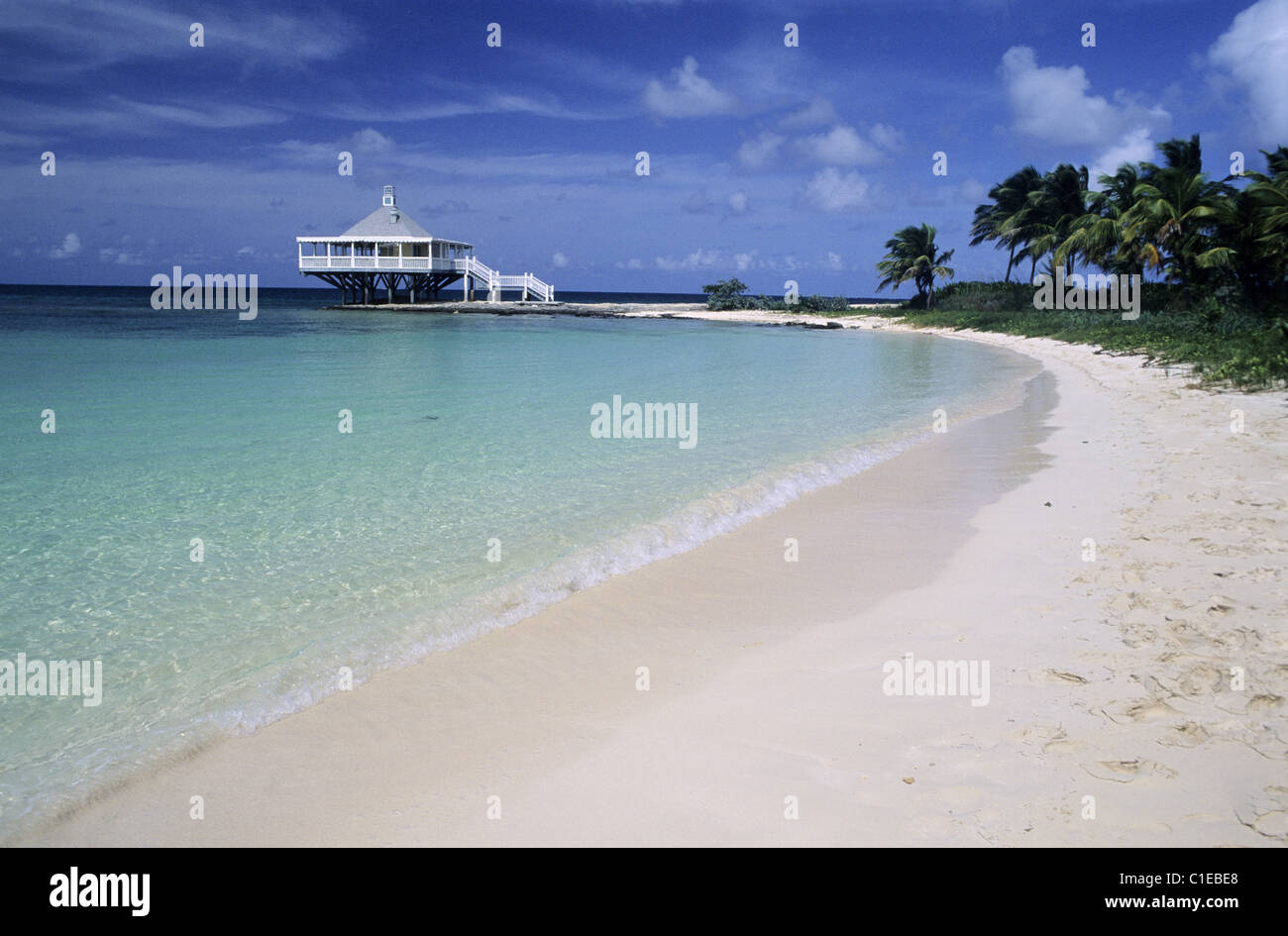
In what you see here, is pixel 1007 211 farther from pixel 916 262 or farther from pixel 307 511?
pixel 307 511

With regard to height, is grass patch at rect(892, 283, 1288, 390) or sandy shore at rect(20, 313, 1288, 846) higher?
grass patch at rect(892, 283, 1288, 390)

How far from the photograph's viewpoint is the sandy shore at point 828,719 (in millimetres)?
3123

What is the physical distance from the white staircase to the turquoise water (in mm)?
47631

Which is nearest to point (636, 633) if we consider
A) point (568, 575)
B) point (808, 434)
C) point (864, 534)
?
point (568, 575)

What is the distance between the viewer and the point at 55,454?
10109 millimetres

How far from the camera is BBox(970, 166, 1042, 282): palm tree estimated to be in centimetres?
4967

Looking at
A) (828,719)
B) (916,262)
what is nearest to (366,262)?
(916,262)

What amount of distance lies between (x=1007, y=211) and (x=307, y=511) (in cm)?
5763

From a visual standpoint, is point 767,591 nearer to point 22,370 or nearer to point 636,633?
point 636,633

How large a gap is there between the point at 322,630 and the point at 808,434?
9156 millimetres

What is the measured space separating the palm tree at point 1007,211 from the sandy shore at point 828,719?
48.8 meters

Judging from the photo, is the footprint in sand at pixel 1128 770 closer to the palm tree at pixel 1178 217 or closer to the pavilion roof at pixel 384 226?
the palm tree at pixel 1178 217

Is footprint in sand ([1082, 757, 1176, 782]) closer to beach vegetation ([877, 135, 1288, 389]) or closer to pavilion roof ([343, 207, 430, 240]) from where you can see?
beach vegetation ([877, 135, 1288, 389])

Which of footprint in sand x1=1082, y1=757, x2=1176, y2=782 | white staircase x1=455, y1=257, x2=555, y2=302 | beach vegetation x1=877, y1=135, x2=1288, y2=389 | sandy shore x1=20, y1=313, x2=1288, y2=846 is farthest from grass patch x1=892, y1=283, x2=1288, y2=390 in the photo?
white staircase x1=455, y1=257, x2=555, y2=302
